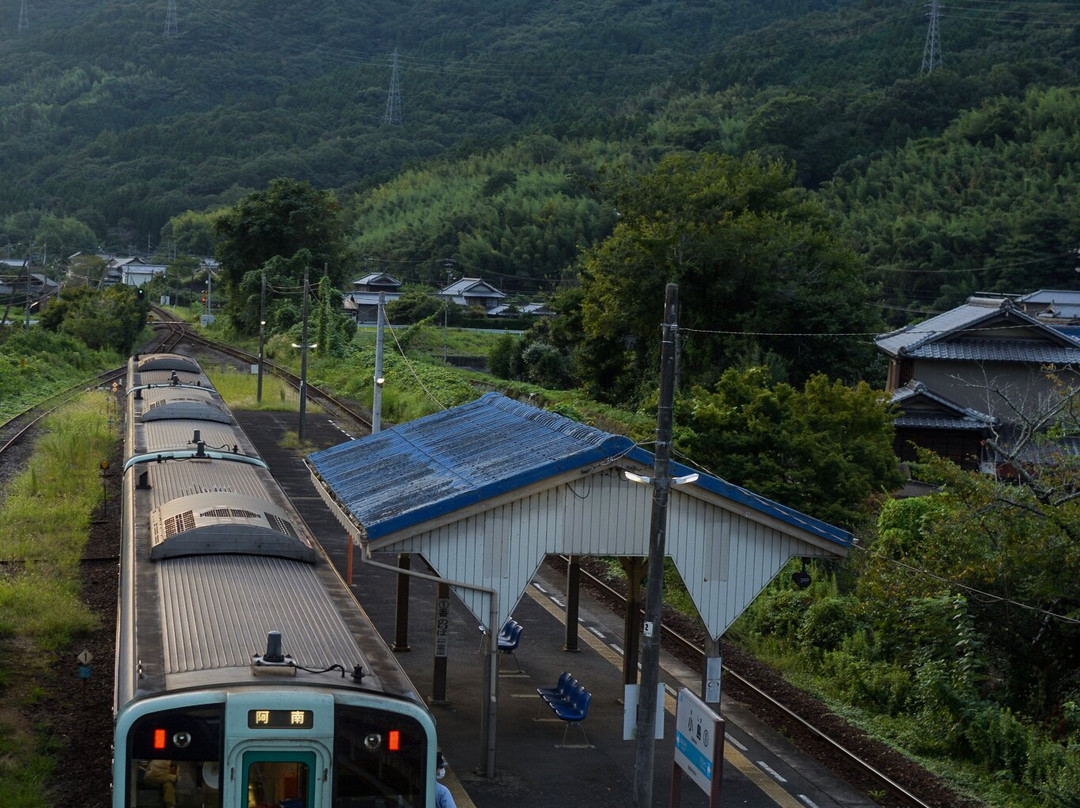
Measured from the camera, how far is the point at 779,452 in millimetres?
20734

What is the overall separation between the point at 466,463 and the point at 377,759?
5.54 metres

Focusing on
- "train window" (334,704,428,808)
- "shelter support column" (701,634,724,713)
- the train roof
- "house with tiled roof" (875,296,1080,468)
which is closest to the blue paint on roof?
the train roof

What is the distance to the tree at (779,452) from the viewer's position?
2044 centimetres

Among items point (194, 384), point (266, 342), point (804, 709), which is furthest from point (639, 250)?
point (266, 342)

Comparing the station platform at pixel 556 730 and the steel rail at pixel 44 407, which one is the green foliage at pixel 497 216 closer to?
the steel rail at pixel 44 407

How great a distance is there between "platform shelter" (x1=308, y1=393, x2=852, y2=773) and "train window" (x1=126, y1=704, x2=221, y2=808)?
3901mm

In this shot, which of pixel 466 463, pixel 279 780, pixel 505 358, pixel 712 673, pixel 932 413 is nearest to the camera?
pixel 279 780

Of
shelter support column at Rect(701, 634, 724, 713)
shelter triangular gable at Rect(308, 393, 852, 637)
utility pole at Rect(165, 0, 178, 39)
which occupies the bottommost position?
shelter support column at Rect(701, 634, 724, 713)

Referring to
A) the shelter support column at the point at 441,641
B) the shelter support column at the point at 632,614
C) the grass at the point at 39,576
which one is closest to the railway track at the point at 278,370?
the grass at the point at 39,576

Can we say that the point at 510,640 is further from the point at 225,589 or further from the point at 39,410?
the point at 39,410

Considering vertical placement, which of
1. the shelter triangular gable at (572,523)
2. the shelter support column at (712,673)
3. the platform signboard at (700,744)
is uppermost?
the shelter triangular gable at (572,523)

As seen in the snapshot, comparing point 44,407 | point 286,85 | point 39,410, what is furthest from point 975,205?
point 286,85

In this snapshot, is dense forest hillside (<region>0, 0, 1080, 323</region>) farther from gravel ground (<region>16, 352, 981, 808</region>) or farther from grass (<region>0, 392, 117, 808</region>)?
gravel ground (<region>16, 352, 981, 808</region>)

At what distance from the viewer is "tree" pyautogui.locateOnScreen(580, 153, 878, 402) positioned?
33.4 meters
